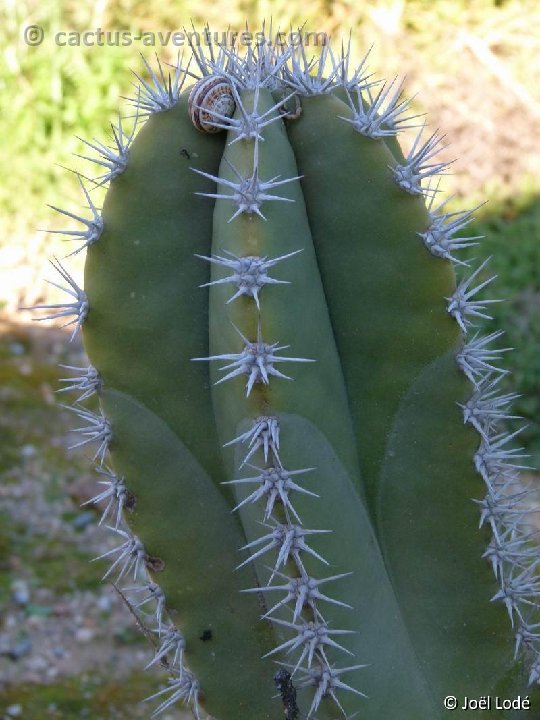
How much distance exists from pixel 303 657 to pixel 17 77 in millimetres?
4972

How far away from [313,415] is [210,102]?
45 cm

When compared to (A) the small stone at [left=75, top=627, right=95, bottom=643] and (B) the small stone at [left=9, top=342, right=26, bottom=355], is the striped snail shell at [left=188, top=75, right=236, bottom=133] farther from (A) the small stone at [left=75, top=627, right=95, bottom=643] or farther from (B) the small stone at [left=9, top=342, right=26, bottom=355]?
(B) the small stone at [left=9, top=342, right=26, bottom=355]

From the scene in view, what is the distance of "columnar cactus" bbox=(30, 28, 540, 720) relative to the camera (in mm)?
1297

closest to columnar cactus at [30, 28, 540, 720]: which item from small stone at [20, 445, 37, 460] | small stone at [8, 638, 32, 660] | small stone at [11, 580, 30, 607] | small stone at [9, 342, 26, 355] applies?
small stone at [8, 638, 32, 660]

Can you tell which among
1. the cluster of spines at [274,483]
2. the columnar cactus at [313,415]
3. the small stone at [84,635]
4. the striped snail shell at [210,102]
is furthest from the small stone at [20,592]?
the striped snail shell at [210,102]

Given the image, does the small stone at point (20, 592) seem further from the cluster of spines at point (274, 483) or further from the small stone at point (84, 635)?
the cluster of spines at point (274, 483)

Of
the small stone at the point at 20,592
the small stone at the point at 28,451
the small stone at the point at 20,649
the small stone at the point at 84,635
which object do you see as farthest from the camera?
the small stone at the point at 28,451

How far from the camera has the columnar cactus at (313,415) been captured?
130 centimetres

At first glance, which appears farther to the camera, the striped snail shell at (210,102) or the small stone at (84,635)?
the small stone at (84,635)

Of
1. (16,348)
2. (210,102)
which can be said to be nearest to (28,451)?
(16,348)

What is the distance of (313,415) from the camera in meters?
1.27

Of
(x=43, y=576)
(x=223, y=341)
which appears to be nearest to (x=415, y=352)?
(x=223, y=341)

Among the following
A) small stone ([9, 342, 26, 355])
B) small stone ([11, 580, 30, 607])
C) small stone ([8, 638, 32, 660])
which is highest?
small stone ([9, 342, 26, 355])

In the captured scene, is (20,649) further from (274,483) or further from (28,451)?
(274,483)
